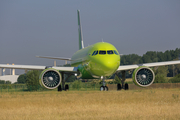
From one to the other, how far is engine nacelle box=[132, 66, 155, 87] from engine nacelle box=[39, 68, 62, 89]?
Result: 247 inches

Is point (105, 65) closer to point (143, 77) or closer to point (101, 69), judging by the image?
point (101, 69)

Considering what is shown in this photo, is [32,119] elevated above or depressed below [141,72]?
below

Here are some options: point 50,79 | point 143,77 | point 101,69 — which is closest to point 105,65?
point 101,69

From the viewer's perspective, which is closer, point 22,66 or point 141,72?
point 141,72

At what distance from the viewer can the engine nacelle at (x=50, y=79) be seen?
2319 cm

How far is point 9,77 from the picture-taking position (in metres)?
150

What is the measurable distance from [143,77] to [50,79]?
7651 millimetres

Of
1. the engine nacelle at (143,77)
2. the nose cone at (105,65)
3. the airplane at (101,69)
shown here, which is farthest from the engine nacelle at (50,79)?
the engine nacelle at (143,77)

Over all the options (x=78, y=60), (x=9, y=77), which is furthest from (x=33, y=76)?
(x=9, y=77)

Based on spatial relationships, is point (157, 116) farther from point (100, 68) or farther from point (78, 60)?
point (78, 60)

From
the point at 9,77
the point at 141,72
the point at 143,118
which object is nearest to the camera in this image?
the point at 143,118

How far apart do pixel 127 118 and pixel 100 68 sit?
44.4 feet

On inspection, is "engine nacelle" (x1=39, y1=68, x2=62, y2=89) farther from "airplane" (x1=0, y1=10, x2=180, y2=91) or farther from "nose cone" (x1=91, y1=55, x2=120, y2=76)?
"nose cone" (x1=91, y1=55, x2=120, y2=76)


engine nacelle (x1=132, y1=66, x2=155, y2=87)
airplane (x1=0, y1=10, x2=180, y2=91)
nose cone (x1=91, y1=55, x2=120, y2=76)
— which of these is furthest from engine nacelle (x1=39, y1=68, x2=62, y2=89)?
engine nacelle (x1=132, y1=66, x2=155, y2=87)
